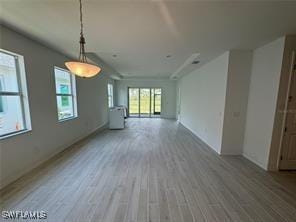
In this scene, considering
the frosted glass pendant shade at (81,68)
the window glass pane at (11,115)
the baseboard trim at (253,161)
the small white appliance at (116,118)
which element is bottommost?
the baseboard trim at (253,161)

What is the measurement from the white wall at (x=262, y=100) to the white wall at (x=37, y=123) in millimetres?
4697

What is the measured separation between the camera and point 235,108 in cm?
366

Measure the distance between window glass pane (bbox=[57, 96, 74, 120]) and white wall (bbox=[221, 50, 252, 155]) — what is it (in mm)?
4267

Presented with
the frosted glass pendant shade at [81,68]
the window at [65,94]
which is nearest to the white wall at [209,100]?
the frosted glass pendant shade at [81,68]

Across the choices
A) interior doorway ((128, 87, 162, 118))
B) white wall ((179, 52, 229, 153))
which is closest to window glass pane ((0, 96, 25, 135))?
white wall ((179, 52, 229, 153))

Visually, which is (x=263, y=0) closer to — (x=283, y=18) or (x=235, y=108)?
(x=283, y=18)

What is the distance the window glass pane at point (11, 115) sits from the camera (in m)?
2.48

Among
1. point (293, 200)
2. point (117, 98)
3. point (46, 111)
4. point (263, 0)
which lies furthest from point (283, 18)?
point (117, 98)

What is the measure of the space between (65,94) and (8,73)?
66.0 inches

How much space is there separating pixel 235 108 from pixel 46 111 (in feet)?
14.6

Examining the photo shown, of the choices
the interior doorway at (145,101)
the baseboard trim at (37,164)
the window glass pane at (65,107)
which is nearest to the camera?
the baseboard trim at (37,164)

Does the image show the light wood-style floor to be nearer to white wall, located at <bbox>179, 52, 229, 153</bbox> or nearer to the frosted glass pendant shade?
white wall, located at <bbox>179, 52, 229, 153</bbox>

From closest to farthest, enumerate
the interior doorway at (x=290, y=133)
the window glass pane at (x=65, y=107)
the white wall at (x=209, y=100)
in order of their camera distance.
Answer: the interior doorway at (x=290, y=133) < the white wall at (x=209, y=100) < the window glass pane at (x=65, y=107)

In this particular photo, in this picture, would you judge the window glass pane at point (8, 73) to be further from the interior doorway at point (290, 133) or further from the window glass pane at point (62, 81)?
the interior doorway at point (290, 133)
